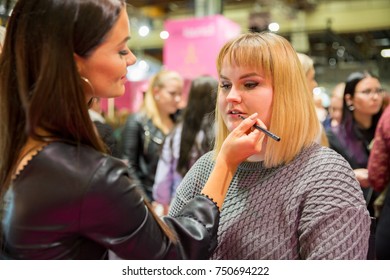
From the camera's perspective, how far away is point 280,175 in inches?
42.5

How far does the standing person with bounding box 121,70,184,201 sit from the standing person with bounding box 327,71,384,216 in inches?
43.3

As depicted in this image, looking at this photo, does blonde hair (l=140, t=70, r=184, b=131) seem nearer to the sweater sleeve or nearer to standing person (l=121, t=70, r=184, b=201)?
standing person (l=121, t=70, r=184, b=201)

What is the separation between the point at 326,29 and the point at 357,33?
0.60 metres

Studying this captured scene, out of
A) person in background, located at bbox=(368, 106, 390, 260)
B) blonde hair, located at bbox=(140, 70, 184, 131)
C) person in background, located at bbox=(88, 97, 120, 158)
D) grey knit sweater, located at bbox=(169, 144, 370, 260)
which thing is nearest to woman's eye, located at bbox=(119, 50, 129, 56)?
person in background, located at bbox=(88, 97, 120, 158)

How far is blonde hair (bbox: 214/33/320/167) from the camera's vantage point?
1071 millimetres

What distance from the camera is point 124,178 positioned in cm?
78

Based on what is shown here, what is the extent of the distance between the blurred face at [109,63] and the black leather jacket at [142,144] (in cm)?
164

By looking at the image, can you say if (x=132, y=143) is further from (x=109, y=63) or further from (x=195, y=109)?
(x=109, y=63)

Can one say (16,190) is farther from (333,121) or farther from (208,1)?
(208,1)

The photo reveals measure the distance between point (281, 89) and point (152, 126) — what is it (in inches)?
61.8

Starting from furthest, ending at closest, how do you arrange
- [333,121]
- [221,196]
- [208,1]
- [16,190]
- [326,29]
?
[326,29]
[208,1]
[333,121]
[221,196]
[16,190]

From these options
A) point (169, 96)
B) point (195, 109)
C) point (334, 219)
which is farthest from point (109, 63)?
point (169, 96)

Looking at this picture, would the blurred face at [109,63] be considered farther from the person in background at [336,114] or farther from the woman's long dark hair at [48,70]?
the person in background at [336,114]
